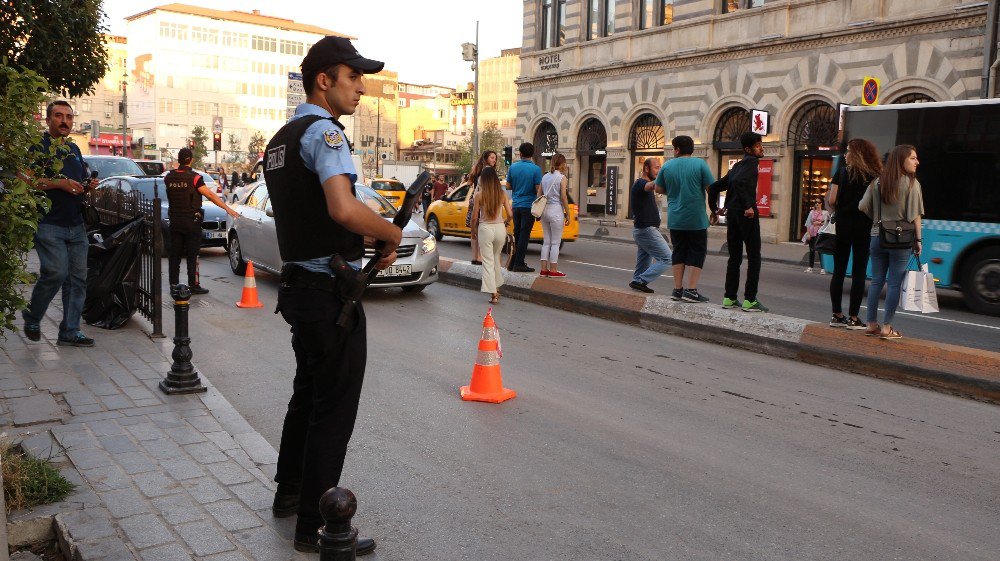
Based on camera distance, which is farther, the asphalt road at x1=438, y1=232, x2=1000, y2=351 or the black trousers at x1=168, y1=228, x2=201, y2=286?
the black trousers at x1=168, y1=228, x2=201, y2=286

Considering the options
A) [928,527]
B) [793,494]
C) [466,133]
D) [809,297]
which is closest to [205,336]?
[793,494]

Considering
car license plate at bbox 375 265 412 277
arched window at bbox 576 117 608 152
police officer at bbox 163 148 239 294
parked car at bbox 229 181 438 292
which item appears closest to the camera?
police officer at bbox 163 148 239 294

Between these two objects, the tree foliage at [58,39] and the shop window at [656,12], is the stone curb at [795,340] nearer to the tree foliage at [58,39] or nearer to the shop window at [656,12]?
the tree foliage at [58,39]

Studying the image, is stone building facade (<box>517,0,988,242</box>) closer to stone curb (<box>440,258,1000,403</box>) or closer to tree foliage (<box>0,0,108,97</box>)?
stone curb (<box>440,258,1000,403</box>)

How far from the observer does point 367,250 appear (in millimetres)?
10938

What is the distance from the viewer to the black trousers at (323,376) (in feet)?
11.6

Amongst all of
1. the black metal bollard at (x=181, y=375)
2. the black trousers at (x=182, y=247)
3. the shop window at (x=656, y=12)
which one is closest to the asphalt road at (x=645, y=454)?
the black metal bollard at (x=181, y=375)

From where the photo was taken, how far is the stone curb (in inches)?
279

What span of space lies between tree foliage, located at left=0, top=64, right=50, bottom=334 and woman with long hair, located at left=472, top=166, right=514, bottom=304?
6.99 metres

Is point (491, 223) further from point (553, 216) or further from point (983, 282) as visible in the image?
point (983, 282)

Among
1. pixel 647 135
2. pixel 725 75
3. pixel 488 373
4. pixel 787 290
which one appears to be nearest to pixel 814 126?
pixel 725 75

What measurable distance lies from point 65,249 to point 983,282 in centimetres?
1155

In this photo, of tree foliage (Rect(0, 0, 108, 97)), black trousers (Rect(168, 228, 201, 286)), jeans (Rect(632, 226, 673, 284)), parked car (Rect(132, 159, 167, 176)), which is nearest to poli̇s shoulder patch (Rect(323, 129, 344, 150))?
jeans (Rect(632, 226, 673, 284))

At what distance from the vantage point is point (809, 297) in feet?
43.4
